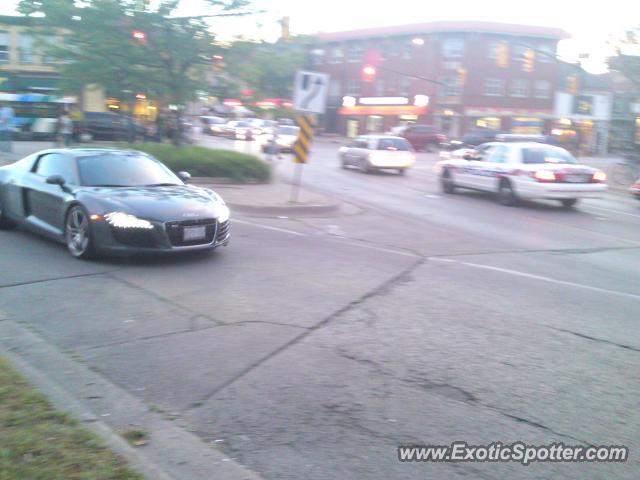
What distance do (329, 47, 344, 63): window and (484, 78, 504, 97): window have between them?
15.9 metres

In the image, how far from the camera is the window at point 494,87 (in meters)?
64.2

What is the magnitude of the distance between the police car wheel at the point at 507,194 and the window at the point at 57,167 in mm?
11530

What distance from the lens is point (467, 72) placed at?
63.3m

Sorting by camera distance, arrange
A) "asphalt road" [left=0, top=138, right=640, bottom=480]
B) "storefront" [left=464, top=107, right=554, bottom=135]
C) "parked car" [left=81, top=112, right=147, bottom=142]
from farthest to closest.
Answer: "storefront" [left=464, top=107, right=554, bottom=135] < "parked car" [left=81, top=112, right=147, bottom=142] < "asphalt road" [left=0, top=138, right=640, bottom=480]

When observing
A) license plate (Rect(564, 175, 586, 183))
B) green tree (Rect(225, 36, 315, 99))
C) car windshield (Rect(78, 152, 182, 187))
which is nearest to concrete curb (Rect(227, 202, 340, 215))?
car windshield (Rect(78, 152, 182, 187))

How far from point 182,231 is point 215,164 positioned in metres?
10.2

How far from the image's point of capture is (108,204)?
28.0ft

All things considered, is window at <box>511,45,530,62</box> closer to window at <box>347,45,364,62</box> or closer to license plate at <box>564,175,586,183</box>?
window at <box>347,45,364,62</box>

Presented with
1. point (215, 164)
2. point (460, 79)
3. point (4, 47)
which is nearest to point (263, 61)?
point (215, 164)

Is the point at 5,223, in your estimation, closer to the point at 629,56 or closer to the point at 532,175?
the point at 532,175

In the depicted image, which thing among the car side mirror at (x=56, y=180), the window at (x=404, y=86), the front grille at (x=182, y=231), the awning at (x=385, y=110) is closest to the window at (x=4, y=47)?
the awning at (x=385, y=110)

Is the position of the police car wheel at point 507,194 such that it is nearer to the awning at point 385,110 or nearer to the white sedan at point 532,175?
the white sedan at point 532,175

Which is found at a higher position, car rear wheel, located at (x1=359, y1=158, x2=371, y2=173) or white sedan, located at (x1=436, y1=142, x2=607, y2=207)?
white sedan, located at (x1=436, y1=142, x2=607, y2=207)

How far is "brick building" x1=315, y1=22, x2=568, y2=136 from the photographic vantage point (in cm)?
6281
